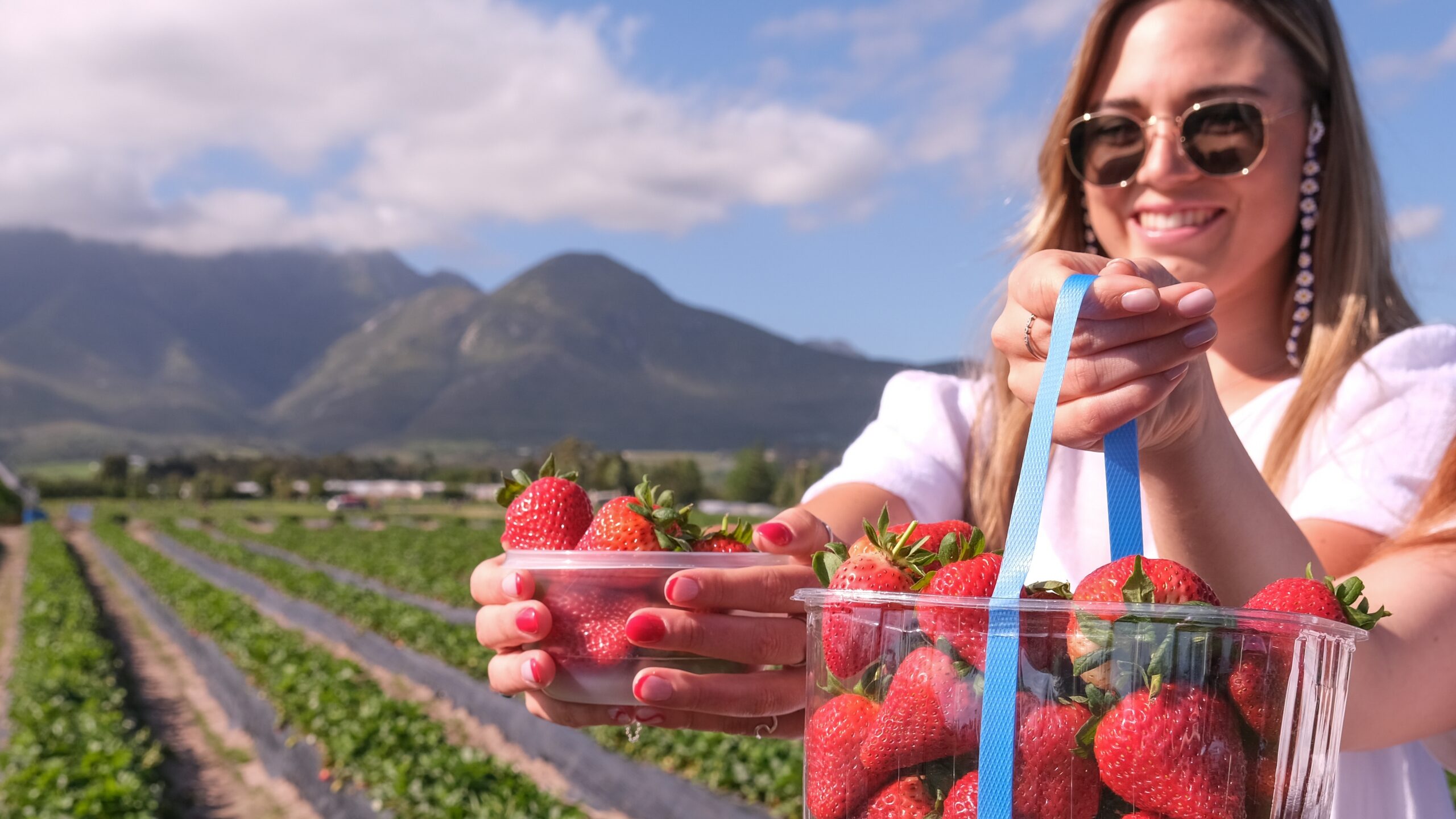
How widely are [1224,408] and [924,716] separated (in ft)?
3.76

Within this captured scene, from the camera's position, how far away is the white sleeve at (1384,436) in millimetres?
1597

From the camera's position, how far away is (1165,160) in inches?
71.2

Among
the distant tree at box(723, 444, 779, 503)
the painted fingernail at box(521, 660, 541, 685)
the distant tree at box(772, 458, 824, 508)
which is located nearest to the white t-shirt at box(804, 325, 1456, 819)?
the painted fingernail at box(521, 660, 541, 685)

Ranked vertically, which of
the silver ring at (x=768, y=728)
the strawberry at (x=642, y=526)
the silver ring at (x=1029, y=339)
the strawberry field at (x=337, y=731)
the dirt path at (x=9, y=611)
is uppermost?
the silver ring at (x=1029, y=339)

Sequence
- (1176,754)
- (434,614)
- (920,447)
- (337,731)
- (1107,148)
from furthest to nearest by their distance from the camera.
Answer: (434,614), (337,731), (920,447), (1107,148), (1176,754)

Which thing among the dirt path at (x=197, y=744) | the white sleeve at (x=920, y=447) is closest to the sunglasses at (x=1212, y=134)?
the white sleeve at (x=920, y=447)

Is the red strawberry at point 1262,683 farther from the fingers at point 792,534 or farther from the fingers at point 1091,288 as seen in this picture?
the fingers at point 792,534

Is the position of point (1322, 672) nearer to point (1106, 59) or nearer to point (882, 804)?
point (882, 804)

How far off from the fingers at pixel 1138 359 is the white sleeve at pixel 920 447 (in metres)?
1.06

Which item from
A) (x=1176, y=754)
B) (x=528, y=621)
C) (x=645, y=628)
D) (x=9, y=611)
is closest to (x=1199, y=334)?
(x=1176, y=754)

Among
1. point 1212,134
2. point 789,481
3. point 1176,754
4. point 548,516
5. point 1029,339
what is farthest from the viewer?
point 789,481

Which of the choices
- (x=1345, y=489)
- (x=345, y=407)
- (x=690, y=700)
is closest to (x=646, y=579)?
(x=690, y=700)

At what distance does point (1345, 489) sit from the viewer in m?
1.62

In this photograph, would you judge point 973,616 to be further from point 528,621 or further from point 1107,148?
point 1107,148
